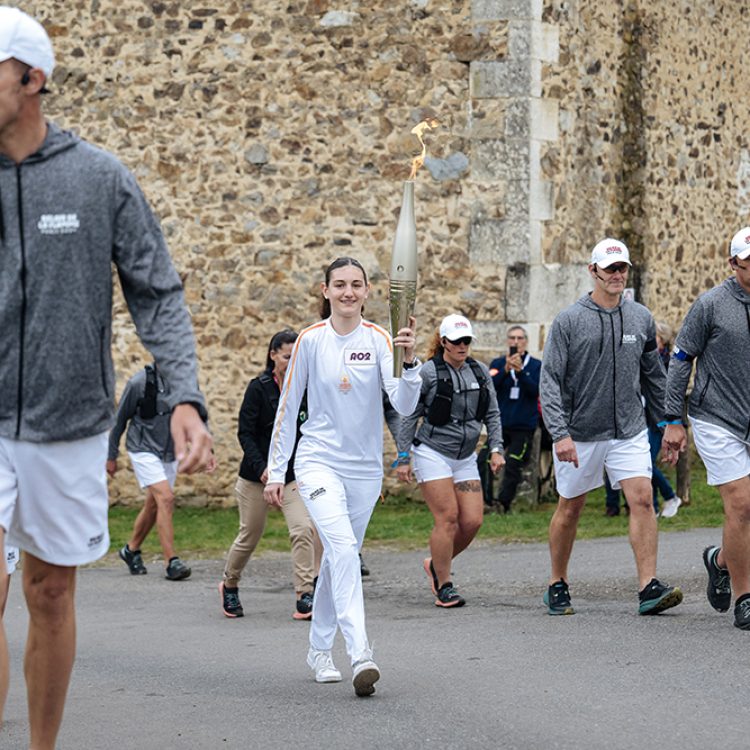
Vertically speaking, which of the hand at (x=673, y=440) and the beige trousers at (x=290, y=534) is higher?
the hand at (x=673, y=440)

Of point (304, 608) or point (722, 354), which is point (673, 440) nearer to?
point (722, 354)

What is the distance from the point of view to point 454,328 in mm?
11203

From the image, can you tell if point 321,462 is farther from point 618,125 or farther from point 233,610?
point 618,125

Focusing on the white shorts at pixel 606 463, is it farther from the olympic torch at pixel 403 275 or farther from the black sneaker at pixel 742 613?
the olympic torch at pixel 403 275

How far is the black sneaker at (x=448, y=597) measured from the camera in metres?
11.0

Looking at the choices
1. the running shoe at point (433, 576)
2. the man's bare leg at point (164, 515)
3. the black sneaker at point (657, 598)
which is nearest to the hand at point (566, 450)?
the black sneaker at point (657, 598)

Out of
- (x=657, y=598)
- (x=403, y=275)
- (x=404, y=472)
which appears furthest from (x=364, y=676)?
(x=404, y=472)

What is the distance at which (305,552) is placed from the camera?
11.1 m

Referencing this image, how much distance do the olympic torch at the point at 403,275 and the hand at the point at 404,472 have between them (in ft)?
9.04

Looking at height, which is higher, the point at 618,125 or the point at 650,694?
the point at 618,125

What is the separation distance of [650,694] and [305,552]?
164 inches

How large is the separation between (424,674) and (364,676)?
2.26 feet

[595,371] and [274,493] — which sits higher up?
[595,371]

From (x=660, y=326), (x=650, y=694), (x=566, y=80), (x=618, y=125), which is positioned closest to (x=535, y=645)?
(x=650, y=694)
